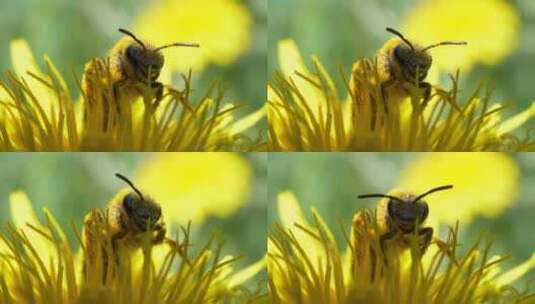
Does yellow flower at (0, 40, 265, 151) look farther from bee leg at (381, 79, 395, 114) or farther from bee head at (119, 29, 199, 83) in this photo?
bee leg at (381, 79, 395, 114)

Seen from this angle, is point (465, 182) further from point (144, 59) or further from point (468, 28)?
point (144, 59)

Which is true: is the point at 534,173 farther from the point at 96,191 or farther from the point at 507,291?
the point at 96,191

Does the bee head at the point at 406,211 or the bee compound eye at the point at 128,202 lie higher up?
the bee compound eye at the point at 128,202

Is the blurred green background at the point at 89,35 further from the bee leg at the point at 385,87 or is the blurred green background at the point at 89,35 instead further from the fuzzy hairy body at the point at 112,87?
the bee leg at the point at 385,87

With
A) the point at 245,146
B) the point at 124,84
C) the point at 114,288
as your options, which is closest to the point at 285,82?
the point at 245,146

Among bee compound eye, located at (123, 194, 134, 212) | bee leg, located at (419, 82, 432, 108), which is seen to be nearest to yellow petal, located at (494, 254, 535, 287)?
bee leg, located at (419, 82, 432, 108)

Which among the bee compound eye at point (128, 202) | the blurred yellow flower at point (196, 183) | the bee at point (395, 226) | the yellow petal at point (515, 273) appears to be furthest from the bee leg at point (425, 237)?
the bee compound eye at point (128, 202)
